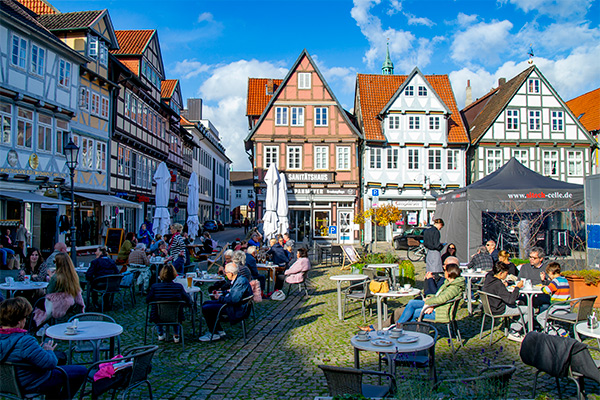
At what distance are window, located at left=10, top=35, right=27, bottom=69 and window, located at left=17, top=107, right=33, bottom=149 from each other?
1.73 meters

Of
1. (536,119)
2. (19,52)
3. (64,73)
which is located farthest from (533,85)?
(19,52)

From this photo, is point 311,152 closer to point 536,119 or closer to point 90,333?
point 536,119

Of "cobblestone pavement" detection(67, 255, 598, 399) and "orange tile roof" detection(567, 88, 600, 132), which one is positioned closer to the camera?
"cobblestone pavement" detection(67, 255, 598, 399)

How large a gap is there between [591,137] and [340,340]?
3313 centimetres

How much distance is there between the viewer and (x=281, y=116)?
32906mm

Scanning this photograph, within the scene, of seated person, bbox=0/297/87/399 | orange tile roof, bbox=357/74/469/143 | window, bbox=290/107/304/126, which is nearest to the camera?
seated person, bbox=0/297/87/399

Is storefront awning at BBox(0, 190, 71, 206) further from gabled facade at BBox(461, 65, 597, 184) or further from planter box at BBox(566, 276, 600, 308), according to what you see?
gabled facade at BBox(461, 65, 597, 184)

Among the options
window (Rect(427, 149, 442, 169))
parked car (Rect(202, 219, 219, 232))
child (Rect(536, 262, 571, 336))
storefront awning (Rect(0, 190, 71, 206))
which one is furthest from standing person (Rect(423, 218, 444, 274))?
parked car (Rect(202, 219, 219, 232))

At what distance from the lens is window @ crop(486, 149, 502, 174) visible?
3428 cm

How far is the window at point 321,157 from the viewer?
109 feet

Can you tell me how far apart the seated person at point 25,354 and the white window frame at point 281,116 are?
29.0 metres

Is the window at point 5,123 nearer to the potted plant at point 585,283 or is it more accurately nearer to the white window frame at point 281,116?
the white window frame at point 281,116

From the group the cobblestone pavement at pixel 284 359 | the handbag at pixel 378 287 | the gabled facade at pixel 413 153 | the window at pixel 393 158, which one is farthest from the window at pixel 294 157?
the handbag at pixel 378 287

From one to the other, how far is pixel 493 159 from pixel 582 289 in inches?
1002
